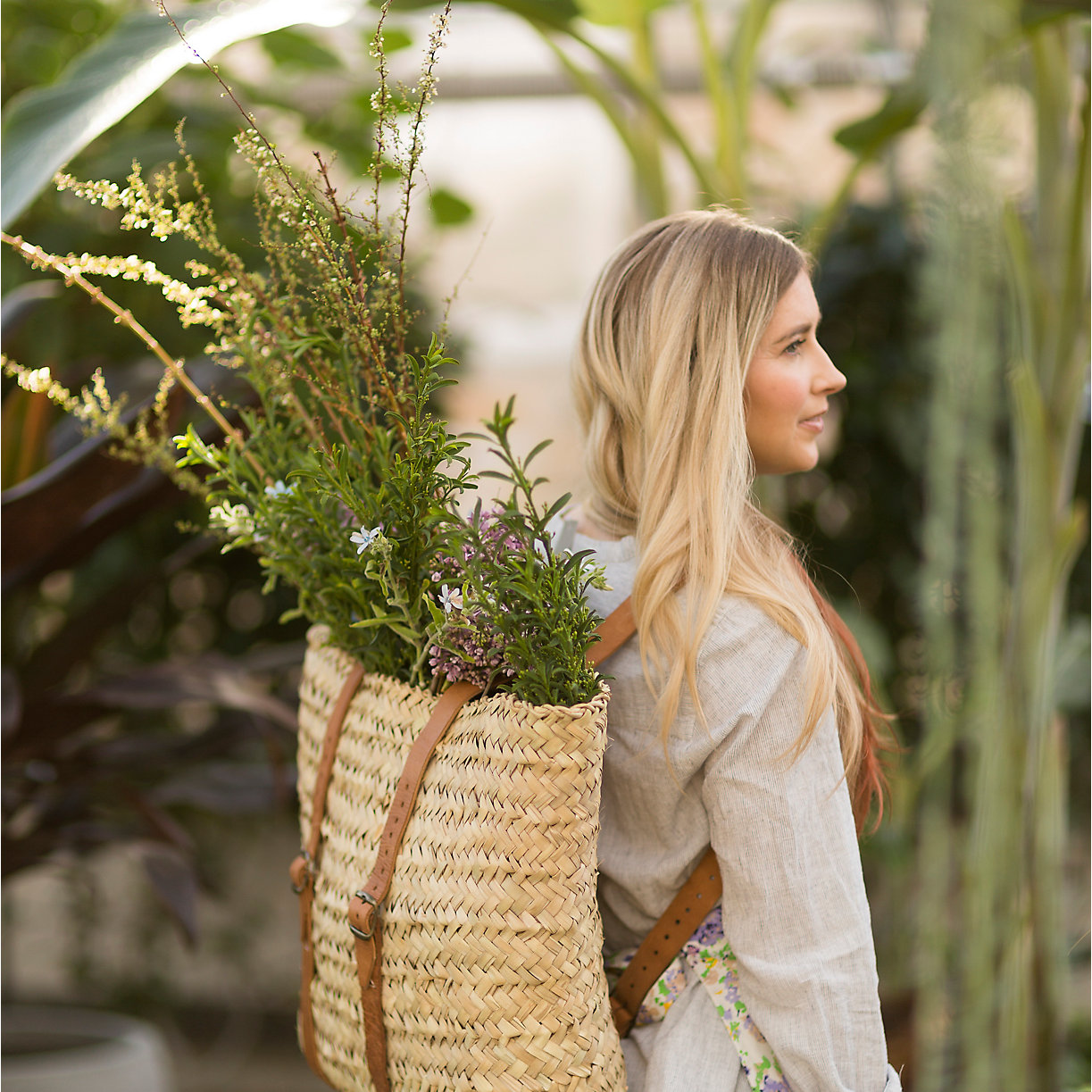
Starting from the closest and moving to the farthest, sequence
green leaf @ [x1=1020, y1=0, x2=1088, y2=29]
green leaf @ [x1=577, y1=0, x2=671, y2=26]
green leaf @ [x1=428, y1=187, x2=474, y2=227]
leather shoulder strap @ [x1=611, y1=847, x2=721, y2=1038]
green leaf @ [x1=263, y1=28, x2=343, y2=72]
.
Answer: leather shoulder strap @ [x1=611, y1=847, x2=721, y2=1038]
green leaf @ [x1=1020, y1=0, x2=1088, y2=29]
green leaf @ [x1=577, y1=0, x2=671, y2=26]
green leaf @ [x1=263, y1=28, x2=343, y2=72]
green leaf @ [x1=428, y1=187, x2=474, y2=227]

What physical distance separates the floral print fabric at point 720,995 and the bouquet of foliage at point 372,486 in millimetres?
250

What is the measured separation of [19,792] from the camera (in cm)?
131

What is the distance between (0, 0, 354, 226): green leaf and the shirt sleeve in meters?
0.58

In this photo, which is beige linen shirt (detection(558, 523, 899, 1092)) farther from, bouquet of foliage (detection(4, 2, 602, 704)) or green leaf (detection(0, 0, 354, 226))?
green leaf (detection(0, 0, 354, 226))

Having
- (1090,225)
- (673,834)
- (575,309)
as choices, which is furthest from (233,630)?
(1090,225)

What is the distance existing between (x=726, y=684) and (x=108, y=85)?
0.66m

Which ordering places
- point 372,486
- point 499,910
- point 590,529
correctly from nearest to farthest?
point 499,910, point 372,486, point 590,529

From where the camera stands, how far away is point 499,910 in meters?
0.61

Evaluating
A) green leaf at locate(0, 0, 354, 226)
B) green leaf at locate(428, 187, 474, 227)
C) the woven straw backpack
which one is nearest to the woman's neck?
the woven straw backpack

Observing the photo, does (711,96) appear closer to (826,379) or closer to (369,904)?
(826,379)

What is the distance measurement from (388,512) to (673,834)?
12.6 inches

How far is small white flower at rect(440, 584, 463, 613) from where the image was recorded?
0.62 meters

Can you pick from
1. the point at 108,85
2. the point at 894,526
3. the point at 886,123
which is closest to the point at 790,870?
the point at 108,85

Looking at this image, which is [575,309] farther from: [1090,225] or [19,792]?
[19,792]
